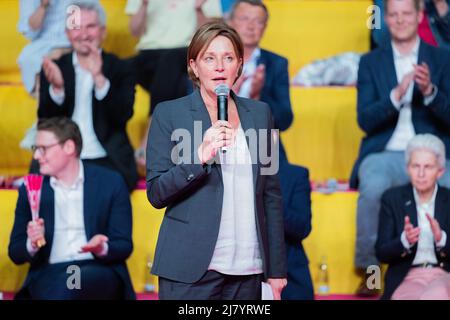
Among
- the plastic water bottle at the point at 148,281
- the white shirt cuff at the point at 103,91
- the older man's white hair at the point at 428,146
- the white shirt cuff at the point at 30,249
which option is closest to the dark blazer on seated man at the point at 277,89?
the older man's white hair at the point at 428,146

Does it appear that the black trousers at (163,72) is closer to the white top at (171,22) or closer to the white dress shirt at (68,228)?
the white top at (171,22)

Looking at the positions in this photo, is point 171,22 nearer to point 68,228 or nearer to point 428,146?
point 68,228

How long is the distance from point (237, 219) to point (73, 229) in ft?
4.96

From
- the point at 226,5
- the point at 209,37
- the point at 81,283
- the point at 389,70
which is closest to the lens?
the point at 209,37

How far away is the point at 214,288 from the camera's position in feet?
7.24

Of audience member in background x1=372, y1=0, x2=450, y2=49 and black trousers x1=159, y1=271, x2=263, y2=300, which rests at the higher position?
audience member in background x1=372, y1=0, x2=450, y2=49

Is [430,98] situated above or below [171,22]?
below

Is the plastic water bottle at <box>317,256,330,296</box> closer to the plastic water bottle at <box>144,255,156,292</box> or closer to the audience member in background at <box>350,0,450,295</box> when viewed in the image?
the audience member in background at <box>350,0,450,295</box>

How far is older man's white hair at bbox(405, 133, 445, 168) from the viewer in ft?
12.3

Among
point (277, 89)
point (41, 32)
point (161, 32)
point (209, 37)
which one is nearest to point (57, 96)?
point (41, 32)

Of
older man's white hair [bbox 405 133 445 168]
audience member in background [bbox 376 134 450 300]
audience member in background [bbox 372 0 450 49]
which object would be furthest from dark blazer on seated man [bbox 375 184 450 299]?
audience member in background [bbox 372 0 450 49]

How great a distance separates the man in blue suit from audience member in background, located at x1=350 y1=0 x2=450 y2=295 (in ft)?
3.16
